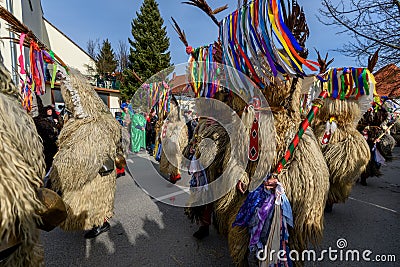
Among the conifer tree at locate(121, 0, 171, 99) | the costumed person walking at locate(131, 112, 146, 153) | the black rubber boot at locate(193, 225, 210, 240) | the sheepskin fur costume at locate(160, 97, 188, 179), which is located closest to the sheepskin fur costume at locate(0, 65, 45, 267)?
the black rubber boot at locate(193, 225, 210, 240)

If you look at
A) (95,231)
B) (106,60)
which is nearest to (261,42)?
(95,231)

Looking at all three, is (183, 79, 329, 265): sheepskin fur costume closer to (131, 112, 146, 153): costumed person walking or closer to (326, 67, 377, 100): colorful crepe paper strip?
(326, 67, 377, 100): colorful crepe paper strip

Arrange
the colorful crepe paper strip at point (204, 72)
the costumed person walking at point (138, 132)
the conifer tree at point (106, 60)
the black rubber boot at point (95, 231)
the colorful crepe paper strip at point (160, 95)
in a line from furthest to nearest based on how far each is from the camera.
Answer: the conifer tree at point (106, 60) < the costumed person walking at point (138, 132) < the colorful crepe paper strip at point (160, 95) < the black rubber boot at point (95, 231) < the colorful crepe paper strip at point (204, 72)

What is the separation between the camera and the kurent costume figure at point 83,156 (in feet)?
7.57

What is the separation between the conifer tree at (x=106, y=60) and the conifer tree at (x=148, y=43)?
4543 mm

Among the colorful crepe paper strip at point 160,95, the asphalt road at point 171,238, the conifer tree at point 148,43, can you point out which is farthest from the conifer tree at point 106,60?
the asphalt road at point 171,238

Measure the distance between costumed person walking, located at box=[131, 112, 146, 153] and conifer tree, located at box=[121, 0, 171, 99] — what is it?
43.3ft

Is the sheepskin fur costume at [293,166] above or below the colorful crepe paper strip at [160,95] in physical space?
below

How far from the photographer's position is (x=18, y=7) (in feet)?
25.5

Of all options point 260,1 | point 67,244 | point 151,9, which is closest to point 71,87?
point 67,244

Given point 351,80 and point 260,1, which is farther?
point 351,80

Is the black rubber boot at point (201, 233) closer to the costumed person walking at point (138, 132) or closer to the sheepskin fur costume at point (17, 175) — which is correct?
the sheepskin fur costume at point (17, 175)

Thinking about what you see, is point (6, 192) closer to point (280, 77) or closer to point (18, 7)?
point (280, 77)

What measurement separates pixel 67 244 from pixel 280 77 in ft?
9.55
